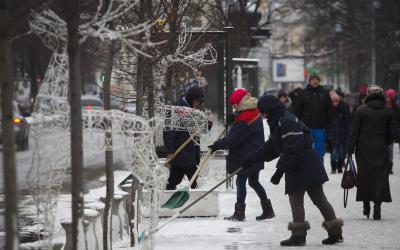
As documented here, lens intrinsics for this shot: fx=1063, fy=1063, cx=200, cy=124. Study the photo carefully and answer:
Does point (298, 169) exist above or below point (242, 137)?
below

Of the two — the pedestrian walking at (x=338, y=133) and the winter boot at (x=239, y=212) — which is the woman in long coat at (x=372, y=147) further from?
the pedestrian walking at (x=338, y=133)

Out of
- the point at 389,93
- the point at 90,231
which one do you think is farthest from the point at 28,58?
the point at 90,231

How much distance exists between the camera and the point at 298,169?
10.4 meters

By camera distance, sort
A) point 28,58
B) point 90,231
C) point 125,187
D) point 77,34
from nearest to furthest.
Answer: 1. point 77,34
2. point 90,231
3. point 125,187
4. point 28,58

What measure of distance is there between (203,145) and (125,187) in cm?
475

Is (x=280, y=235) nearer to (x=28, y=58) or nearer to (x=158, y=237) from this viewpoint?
(x=158, y=237)

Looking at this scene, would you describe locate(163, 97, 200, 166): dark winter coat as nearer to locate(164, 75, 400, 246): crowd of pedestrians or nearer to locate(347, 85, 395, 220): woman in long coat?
locate(164, 75, 400, 246): crowd of pedestrians

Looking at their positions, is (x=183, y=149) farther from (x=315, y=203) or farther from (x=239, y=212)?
(x=315, y=203)

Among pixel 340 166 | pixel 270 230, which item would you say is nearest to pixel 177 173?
pixel 270 230

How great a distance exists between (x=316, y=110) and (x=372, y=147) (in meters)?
6.09

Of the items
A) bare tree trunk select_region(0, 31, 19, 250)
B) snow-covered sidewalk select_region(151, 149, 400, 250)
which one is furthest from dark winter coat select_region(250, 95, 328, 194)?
Answer: bare tree trunk select_region(0, 31, 19, 250)

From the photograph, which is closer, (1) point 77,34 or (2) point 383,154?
(1) point 77,34

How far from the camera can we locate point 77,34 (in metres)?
7.14

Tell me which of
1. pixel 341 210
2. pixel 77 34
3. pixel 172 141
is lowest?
pixel 341 210
